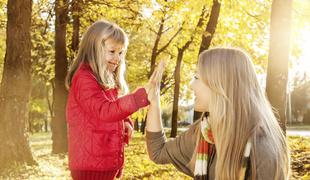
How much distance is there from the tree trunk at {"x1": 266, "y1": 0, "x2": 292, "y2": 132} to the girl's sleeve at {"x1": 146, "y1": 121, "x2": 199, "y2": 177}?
199 inches

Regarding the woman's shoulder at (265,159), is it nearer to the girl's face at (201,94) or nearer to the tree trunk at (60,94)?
the girl's face at (201,94)

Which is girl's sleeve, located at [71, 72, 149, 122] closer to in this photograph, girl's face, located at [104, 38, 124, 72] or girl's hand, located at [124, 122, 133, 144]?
girl's face, located at [104, 38, 124, 72]

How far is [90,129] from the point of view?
178 inches

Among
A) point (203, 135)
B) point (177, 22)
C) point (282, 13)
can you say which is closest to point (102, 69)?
point (203, 135)

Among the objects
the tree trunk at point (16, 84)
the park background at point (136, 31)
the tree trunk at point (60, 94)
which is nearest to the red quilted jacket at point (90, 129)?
the park background at point (136, 31)

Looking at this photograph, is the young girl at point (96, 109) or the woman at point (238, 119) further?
the young girl at point (96, 109)

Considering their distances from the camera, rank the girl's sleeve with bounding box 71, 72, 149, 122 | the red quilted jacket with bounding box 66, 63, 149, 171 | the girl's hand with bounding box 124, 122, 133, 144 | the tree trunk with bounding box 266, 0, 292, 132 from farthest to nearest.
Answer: the tree trunk with bounding box 266, 0, 292, 132 < the girl's hand with bounding box 124, 122, 133, 144 < the red quilted jacket with bounding box 66, 63, 149, 171 < the girl's sleeve with bounding box 71, 72, 149, 122

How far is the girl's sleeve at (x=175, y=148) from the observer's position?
12.8 feet

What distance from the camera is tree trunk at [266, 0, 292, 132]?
8.67m

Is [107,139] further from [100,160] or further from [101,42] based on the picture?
[101,42]

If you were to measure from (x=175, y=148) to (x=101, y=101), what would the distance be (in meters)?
0.80

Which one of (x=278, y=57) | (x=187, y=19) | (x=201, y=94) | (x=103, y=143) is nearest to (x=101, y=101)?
(x=103, y=143)

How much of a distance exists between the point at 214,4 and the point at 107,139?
12328 mm

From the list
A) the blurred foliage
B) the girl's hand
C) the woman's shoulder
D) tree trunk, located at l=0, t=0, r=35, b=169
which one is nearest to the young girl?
the girl's hand
